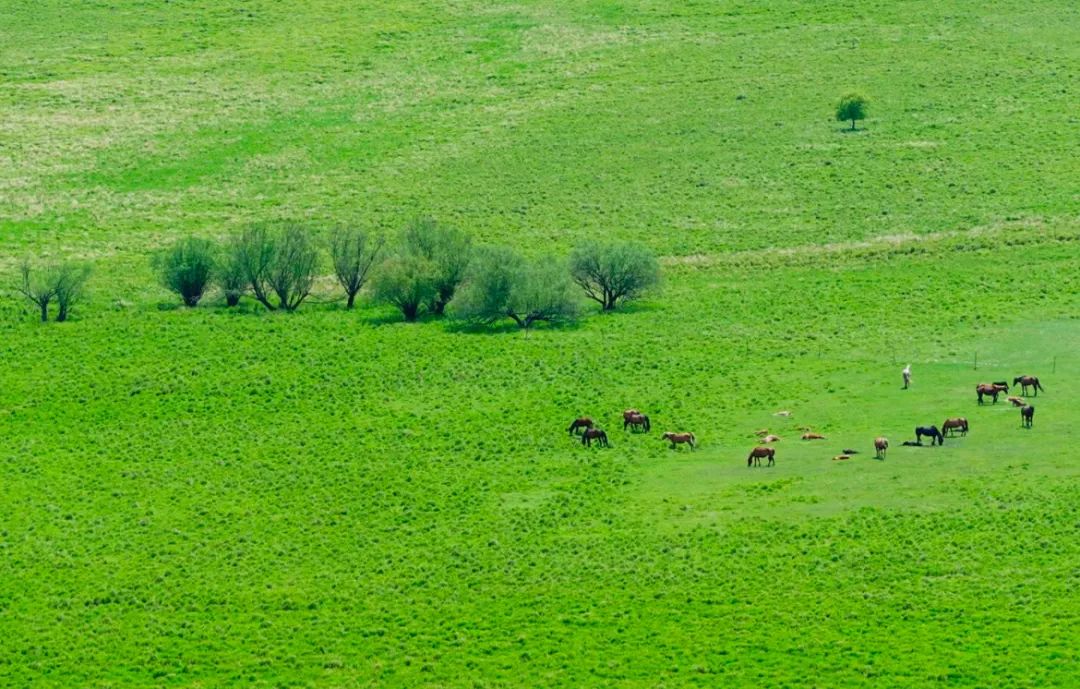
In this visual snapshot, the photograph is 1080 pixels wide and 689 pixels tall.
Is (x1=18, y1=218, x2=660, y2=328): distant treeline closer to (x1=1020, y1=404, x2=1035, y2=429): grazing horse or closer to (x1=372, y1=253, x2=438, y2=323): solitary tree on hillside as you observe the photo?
(x1=372, y1=253, x2=438, y2=323): solitary tree on hillside

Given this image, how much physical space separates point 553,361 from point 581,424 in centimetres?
1014

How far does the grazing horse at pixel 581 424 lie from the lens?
→ 72.0 metres

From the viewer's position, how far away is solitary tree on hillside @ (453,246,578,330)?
88562 millimetres

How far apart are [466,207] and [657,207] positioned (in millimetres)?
11314

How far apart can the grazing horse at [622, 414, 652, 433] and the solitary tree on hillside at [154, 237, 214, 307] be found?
3104cm

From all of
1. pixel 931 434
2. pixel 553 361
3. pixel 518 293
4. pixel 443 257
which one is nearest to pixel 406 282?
pixel 443 257

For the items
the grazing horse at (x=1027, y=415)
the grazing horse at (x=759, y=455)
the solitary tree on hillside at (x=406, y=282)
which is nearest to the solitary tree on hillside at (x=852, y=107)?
the solitary tree on hillside at (x=406, y=282)

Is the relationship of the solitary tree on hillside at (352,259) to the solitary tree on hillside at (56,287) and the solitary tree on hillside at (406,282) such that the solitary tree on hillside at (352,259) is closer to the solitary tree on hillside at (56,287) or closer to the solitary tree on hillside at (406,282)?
the solitary tree on hillside at (406,282)

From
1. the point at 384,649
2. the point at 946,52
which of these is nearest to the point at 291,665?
the point at 384,649

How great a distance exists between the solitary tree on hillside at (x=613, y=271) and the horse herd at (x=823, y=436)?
1864 cm

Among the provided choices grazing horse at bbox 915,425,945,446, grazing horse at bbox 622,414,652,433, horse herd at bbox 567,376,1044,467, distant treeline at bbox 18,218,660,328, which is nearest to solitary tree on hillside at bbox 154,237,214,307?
distant treeline at bbox 18,218,660,328

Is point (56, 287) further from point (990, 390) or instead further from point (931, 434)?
point (990, 390)

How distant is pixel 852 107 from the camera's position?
12100 cm

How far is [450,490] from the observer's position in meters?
68.0
